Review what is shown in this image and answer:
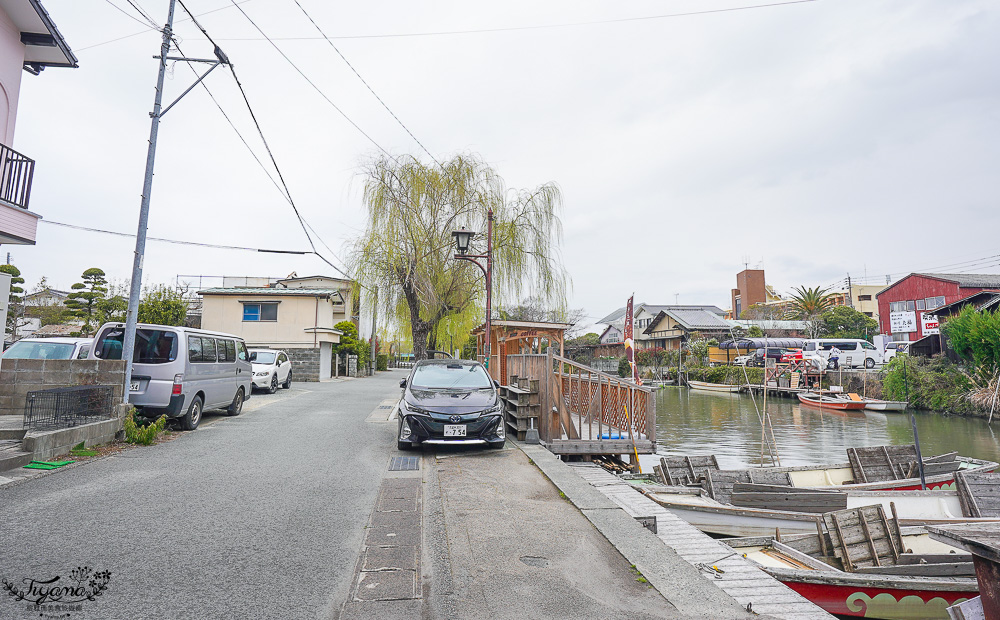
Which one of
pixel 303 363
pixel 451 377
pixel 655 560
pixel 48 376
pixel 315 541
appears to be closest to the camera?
pixel 655 560

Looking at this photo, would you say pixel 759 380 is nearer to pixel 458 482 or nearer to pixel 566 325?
pixel 566 325

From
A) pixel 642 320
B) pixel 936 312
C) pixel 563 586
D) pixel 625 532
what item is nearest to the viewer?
pixel 563 586

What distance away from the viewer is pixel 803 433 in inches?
834

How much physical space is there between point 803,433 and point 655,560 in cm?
2083

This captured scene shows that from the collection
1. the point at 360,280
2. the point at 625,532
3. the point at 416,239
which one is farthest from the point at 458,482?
the point at 360,280

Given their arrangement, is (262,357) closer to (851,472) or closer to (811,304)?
(851,472)

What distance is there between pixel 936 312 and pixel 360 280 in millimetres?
34164

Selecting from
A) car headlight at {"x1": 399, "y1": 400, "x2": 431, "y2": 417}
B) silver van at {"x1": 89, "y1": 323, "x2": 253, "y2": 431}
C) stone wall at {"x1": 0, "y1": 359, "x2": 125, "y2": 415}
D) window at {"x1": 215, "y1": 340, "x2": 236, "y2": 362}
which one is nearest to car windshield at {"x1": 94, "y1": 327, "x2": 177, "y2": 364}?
silver van at {"x1": 89, "y1": 323, "x2": 253, "y2": 431}

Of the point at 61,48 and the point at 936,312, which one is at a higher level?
the point at 61,48

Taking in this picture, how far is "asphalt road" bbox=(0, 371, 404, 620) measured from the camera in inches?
128

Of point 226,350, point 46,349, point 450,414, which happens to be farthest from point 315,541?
point 46,349

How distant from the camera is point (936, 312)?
3158cm

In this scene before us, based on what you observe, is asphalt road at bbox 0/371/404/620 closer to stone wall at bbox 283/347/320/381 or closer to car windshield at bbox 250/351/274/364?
car windshield at bbox 250/351/274/364

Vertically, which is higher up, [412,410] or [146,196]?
[146,196]
